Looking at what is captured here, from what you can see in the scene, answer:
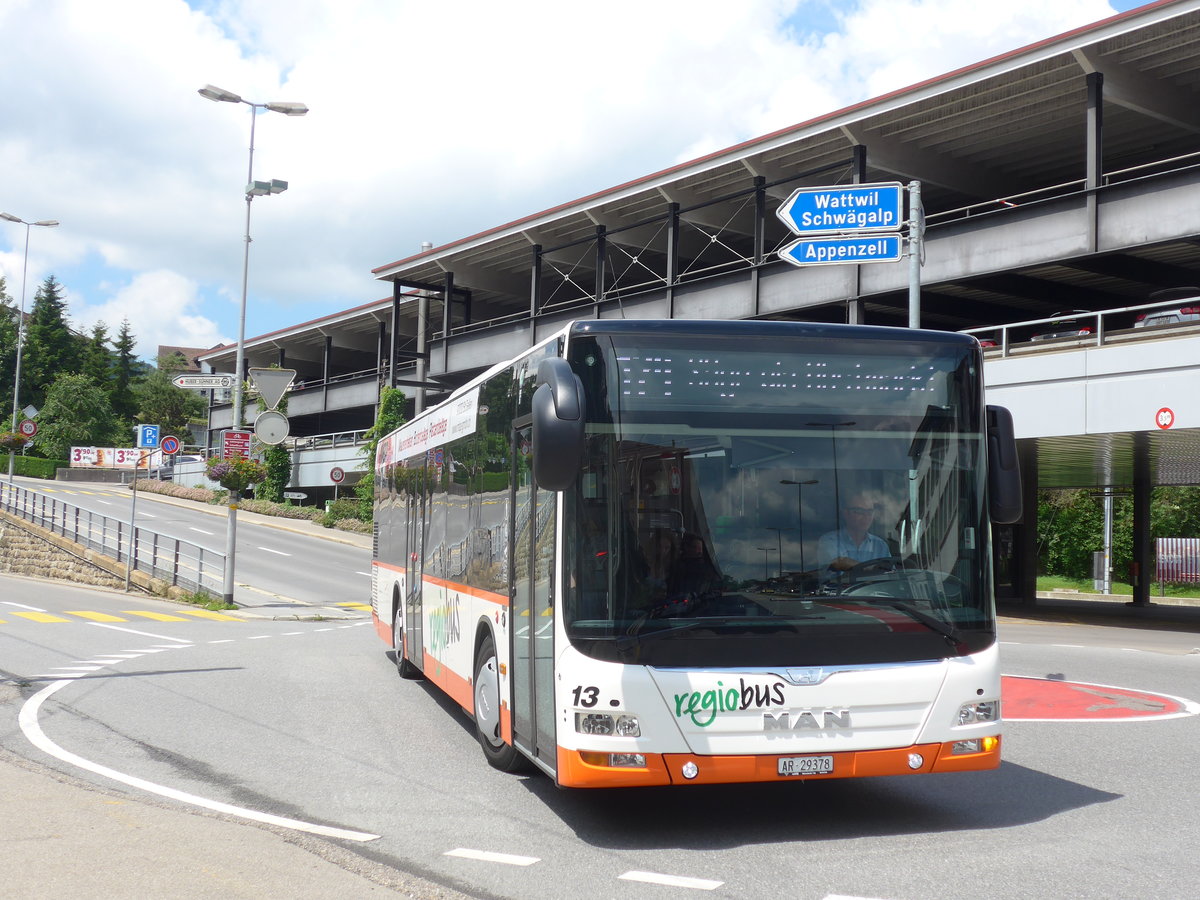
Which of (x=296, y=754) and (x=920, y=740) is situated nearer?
(x=920, y=740)

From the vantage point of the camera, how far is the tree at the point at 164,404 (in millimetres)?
109875

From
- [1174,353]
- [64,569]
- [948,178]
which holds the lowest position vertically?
[64,569]

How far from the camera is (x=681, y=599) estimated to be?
20.3ft

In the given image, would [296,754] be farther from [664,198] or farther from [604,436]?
[664,198]

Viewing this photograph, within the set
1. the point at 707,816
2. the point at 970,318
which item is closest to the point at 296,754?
the point at 707,816

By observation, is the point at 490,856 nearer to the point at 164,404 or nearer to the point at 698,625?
the point at 698,625

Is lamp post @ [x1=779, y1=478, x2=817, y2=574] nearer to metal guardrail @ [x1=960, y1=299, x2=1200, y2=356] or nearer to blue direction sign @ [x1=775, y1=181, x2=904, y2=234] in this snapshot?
blue direction sign @ [x1=775, y1=181, x2=904, y2=234]

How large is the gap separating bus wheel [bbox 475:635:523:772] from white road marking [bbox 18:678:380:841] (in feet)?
5.22

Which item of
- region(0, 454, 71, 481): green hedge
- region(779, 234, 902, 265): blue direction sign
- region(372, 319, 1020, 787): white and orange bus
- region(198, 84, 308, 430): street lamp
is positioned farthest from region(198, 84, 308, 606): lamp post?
region(0, 454, 71, 481): green hedge

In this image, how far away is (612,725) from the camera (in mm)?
6094

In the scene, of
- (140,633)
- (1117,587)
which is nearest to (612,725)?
(140,633)

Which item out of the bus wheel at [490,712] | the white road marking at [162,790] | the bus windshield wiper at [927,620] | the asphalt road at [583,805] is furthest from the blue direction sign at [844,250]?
the white road marking at [162,790]

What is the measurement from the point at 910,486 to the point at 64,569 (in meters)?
30.0

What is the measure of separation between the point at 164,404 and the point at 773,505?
369 feet
